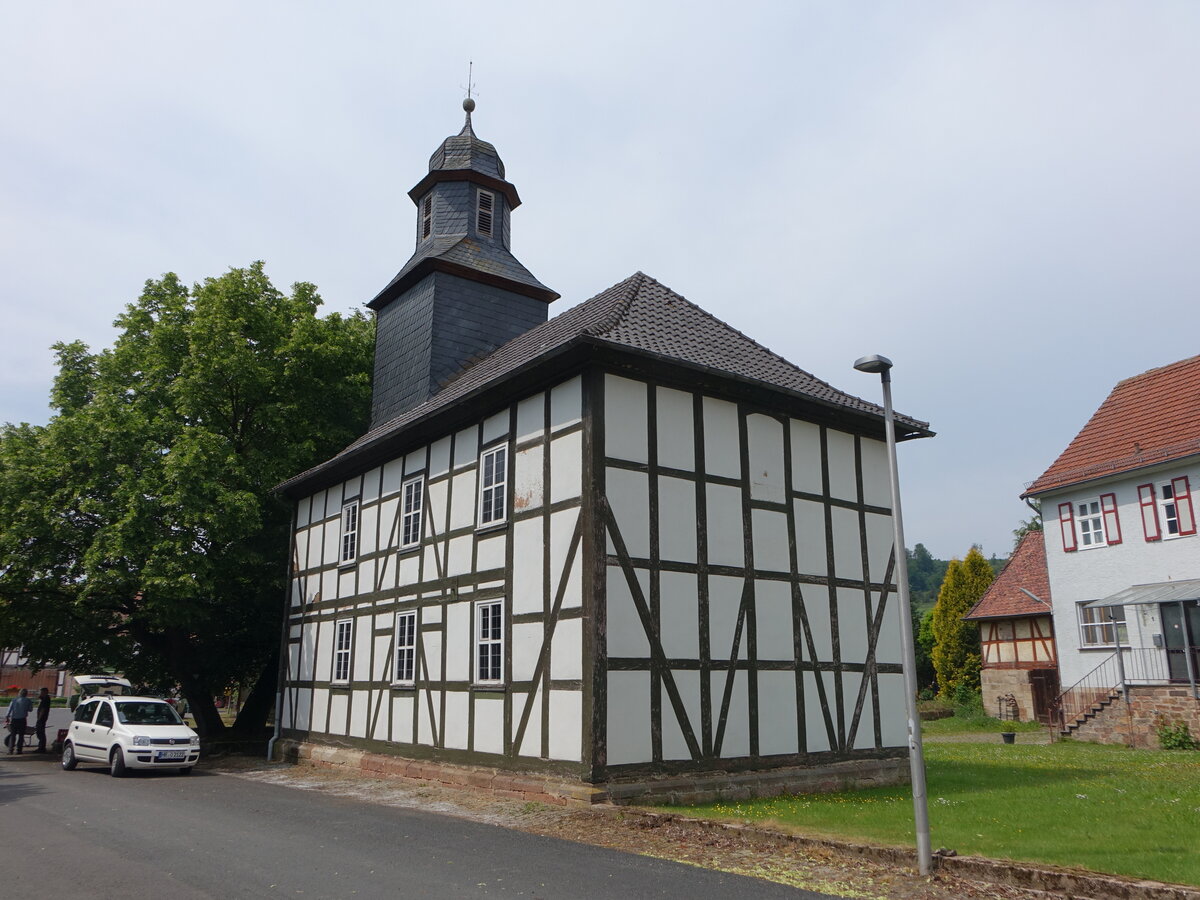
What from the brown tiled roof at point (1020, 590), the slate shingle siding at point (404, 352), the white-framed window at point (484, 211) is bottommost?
the brown tiled roof at point (1020, 590)

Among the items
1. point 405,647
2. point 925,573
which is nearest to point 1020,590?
point 405,647

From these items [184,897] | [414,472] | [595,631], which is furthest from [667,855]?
[414,472]

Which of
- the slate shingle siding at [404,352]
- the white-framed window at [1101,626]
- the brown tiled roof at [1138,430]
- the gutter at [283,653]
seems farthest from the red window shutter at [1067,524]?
the gutter at [283,653]

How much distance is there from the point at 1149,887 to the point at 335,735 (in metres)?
17.2

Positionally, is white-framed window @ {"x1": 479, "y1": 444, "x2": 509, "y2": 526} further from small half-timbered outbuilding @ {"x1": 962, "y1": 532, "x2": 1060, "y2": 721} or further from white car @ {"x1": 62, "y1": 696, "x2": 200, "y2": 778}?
small half-timbered outbuilding @ {"x1": 962, "y1": 532, "x2": 1060, "y2": 721}

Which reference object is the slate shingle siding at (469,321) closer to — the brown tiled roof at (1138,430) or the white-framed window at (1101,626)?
the brown tiled roof at (1138,430)

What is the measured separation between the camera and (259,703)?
1115 inches

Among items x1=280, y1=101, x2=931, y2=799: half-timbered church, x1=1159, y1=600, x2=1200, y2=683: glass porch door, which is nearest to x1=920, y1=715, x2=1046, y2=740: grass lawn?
x1=1159, y1=600, x2=1200, y2=683: glass porch door

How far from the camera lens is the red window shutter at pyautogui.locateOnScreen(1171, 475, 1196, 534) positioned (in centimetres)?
2423

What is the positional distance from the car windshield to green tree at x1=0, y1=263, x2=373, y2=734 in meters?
2.68

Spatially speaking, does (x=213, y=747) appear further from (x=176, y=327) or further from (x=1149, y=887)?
(x=1149, y=887)

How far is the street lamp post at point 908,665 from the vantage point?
834 cm

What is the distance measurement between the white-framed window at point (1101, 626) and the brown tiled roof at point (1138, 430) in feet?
12.8

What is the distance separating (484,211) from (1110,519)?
2064 centimetres
